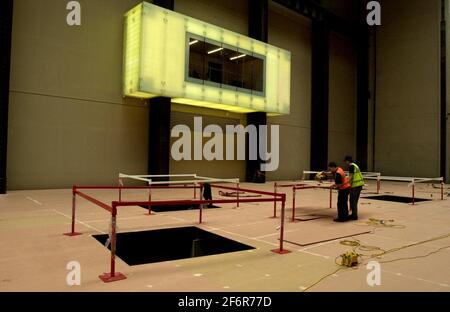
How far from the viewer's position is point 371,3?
31922 mm

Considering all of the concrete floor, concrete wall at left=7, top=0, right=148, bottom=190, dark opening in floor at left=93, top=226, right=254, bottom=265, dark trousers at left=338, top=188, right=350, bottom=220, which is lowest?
dark opening in floor at left=93, top=226, right=254, bottom=265

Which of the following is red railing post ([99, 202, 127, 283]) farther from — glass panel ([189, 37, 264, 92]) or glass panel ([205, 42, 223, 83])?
glass panel ([205, 42, 223, 83])

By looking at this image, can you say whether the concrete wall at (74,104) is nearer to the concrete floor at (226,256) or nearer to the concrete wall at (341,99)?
the concrete floor at (226,256)

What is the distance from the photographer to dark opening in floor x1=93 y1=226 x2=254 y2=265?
641 centimetres

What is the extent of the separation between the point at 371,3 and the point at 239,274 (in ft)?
113

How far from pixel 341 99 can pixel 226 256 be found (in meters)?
28.1

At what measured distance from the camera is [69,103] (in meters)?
16.2

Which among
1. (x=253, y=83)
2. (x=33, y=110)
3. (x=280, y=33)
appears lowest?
(x=33, y=110)

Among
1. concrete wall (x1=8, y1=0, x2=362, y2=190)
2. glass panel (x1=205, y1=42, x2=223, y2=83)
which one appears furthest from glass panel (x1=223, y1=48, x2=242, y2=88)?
concrete wall (x1=8, y1=0, x2=362, y2=190)

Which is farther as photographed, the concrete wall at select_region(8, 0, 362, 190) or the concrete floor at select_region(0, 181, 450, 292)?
the concrete wall at select_region(8, 0, 362, 190)

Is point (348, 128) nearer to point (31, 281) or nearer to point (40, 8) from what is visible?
point (40, 8)

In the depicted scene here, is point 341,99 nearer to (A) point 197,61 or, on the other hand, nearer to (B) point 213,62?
(B) point 213,62

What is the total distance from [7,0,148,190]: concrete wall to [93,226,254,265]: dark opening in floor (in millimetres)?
10295

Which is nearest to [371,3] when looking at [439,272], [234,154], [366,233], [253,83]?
[253,83]
